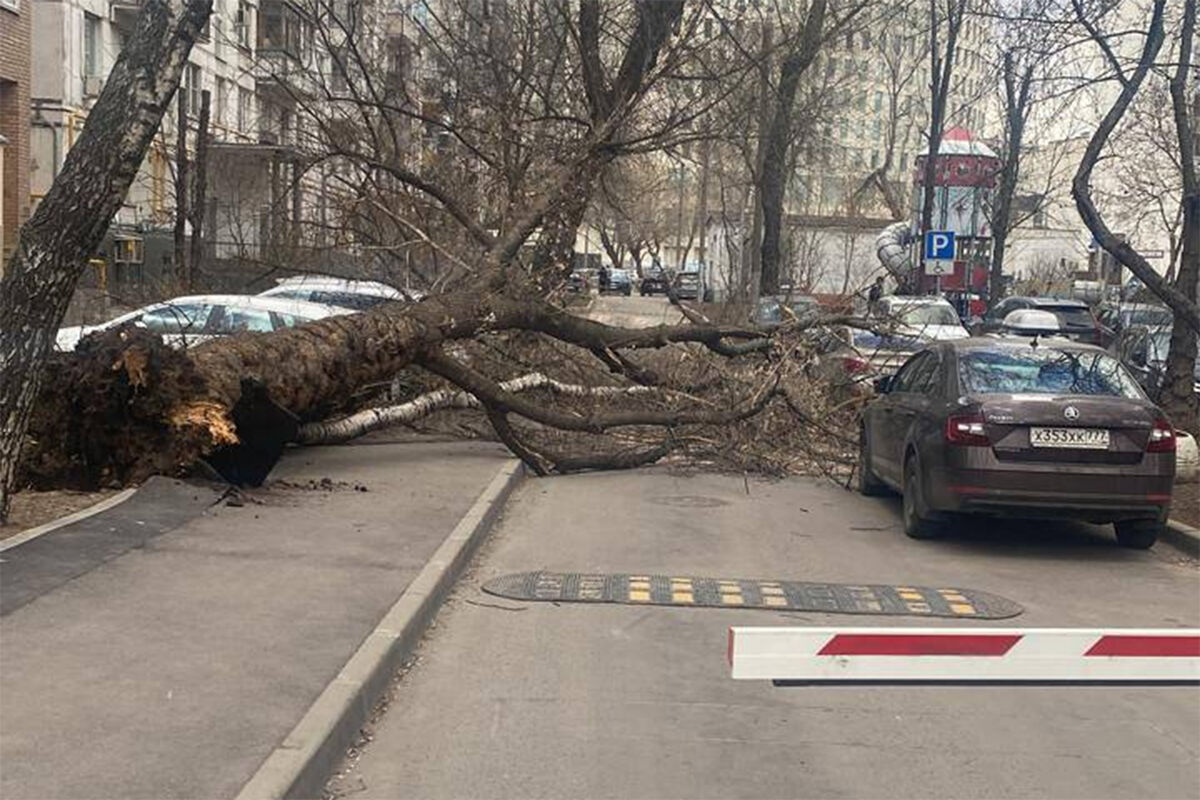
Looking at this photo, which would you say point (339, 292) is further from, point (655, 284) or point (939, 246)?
point (655, 284)

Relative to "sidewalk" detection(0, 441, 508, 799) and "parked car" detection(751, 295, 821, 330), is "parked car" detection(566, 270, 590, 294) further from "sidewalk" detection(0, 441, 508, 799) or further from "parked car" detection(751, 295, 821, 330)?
"sidewalk" detection(0, 441, 508, 799)

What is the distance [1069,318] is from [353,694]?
27.7 metres

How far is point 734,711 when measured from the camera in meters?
6.07

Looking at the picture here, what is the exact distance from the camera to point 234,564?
8.05 metres

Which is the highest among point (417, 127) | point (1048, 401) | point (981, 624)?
point (417, 127)

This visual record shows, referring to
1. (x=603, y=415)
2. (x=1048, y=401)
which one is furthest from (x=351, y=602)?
(x=603, y=415)

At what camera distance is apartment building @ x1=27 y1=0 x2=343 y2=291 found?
1781 cm

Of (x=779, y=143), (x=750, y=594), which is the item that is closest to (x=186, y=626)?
(x=750, y=594)

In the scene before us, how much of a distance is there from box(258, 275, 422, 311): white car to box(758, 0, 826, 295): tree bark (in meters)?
9.09

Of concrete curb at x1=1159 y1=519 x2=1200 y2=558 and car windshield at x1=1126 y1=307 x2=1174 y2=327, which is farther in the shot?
car windshield at x1=1126 y1=307 x2=1174 y2=327

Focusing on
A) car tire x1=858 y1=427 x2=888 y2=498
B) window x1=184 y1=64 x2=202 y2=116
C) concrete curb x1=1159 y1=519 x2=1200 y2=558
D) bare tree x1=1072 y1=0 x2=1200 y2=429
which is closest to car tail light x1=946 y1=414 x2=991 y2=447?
concrete curb x1=1159 y1=519 x2=1200 y2=558

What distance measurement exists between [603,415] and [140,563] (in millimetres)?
6950

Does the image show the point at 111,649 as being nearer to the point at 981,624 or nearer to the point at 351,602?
the point at 351,602

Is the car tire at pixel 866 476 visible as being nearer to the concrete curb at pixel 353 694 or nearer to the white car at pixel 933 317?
the concrete curb at pixel 353 694
